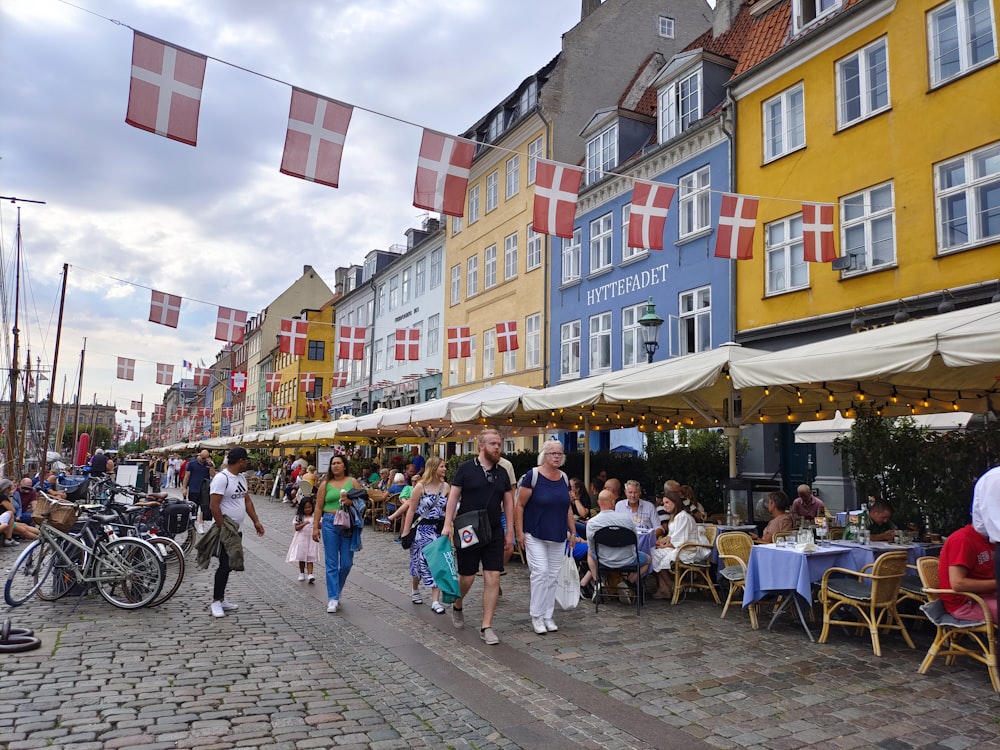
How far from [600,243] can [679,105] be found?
15.7 feet

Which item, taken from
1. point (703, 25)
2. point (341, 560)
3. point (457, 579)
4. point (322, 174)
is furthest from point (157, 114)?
point (703, 25)

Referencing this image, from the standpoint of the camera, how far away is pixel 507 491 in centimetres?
736

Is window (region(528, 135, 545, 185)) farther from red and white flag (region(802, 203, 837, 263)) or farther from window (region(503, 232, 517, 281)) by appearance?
red and white flag (region(802, 203, 837, 263))

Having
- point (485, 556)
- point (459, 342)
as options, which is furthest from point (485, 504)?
point (459, 342)

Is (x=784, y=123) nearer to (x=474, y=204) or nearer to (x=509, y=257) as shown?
(x=509, y=257)

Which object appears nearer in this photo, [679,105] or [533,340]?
[679,105]

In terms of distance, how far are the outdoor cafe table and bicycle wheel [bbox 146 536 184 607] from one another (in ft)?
19.5

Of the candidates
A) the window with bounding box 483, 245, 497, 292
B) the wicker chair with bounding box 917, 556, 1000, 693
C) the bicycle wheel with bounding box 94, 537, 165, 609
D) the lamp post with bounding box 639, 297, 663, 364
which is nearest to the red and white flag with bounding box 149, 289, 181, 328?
the lamp post with bounding box 639, 297, 663, 364

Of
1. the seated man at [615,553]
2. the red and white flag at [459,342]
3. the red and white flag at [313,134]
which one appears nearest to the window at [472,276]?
the red and white flag at [459,342]

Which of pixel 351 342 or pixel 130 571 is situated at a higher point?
pixel 351 342

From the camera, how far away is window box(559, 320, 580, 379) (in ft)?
83.5

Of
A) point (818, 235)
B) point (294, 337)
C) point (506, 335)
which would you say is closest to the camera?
point (818, 235)

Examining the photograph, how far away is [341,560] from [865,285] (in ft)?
40.8

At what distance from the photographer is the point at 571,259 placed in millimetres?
25953
